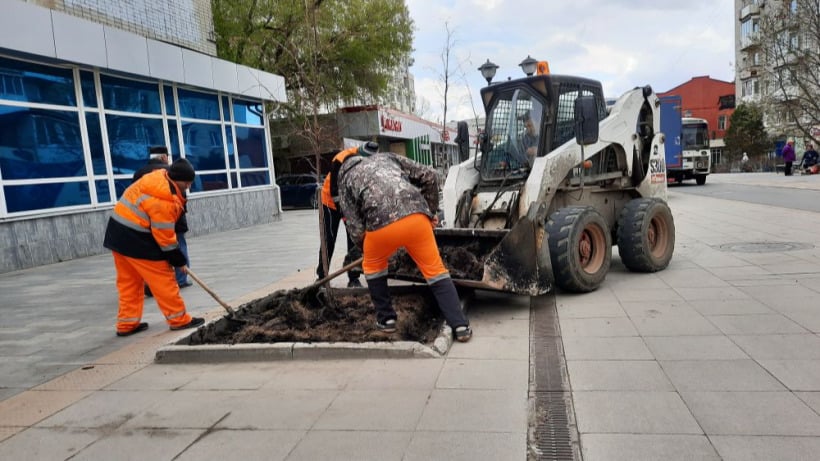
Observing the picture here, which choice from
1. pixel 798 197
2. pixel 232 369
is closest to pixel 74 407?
pixel 232 369

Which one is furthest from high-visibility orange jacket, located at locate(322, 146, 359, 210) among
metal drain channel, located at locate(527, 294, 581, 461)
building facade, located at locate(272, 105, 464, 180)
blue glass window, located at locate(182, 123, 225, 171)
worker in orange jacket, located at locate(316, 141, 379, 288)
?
building facade, located at locate(272, 105, 464, 180)

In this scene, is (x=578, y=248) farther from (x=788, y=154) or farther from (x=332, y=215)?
(x=788, y=154)

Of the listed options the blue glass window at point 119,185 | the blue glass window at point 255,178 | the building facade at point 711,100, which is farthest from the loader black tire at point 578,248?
the building facade at point 711,100

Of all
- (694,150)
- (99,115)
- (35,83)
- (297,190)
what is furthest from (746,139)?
(35,83)

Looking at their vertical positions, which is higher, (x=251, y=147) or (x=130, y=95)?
(x=130, y=95)

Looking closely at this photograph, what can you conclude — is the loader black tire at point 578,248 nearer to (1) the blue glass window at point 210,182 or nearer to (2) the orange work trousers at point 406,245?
(2) the orange work trousers at point 406,245

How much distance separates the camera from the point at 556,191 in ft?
20.1

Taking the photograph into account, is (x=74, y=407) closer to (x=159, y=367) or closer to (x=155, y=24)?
(x=159, y=367)

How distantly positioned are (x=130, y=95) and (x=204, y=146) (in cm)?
246

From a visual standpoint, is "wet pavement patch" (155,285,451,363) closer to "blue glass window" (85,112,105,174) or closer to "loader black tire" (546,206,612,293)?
"loader black tire" (546,206,612,293)

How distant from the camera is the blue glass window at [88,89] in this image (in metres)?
10.3

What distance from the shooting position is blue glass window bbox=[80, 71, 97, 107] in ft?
33.8

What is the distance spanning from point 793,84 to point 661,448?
21.2 metres

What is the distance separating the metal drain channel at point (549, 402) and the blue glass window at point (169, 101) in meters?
10.9
